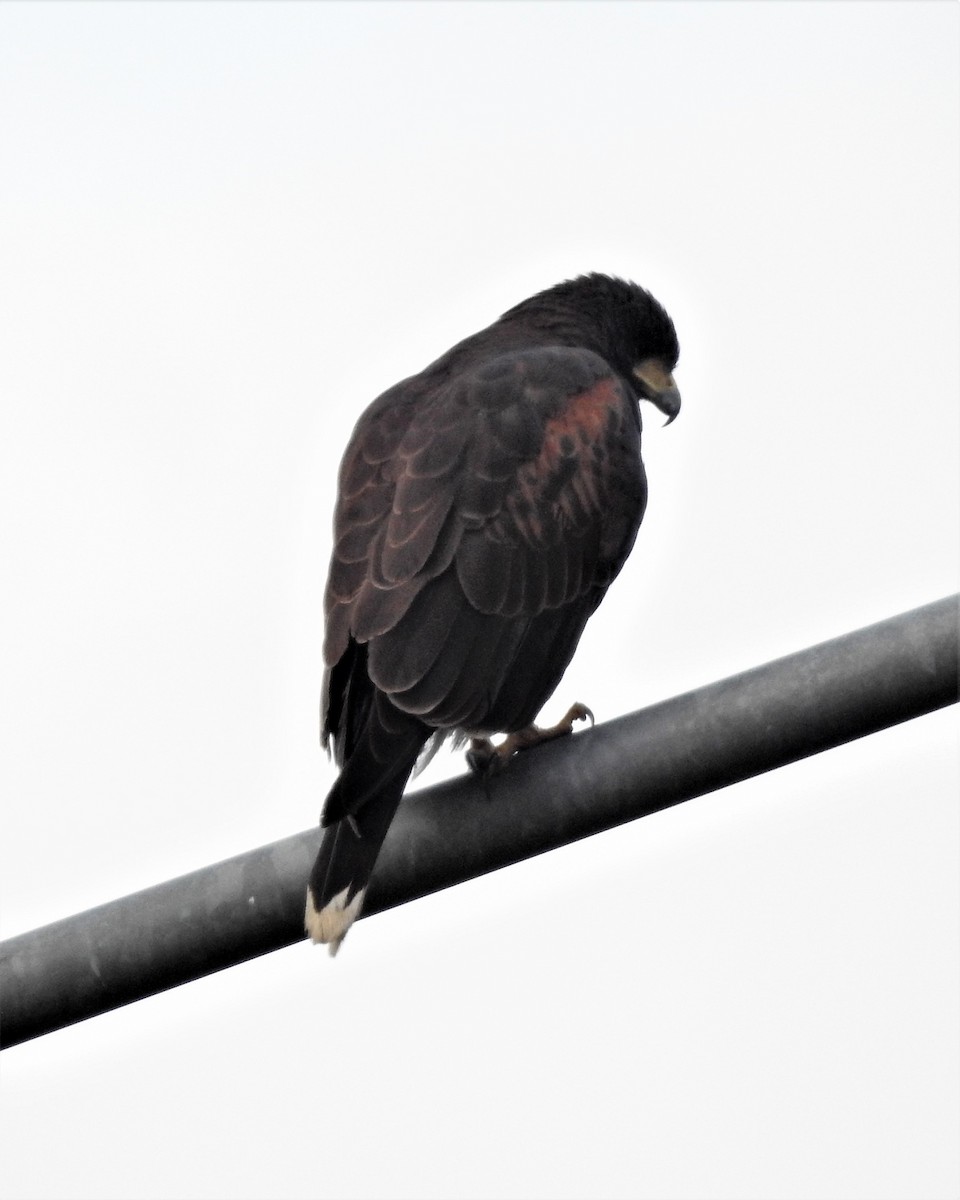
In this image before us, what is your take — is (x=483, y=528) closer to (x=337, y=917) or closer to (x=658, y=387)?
(x=337, y=917)

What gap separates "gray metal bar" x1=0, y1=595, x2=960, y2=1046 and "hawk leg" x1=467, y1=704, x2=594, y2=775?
0.63 m

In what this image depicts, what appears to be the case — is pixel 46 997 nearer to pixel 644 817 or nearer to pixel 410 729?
pixel 644 817

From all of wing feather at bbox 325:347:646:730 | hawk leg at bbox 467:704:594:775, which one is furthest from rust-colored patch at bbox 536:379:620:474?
hawk leg at bbox 467:704:594:775

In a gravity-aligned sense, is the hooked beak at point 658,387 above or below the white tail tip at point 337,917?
above

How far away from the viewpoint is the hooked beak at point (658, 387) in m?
7.34

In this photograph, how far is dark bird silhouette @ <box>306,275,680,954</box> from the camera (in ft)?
16.4

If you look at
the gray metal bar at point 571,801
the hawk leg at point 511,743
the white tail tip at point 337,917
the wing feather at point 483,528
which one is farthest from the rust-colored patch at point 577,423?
the gray metal bar at point 571,801

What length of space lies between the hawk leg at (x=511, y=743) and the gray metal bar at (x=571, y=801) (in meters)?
0.63

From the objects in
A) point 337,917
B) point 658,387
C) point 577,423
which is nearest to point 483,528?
point 577,423

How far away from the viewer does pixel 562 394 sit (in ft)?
19.3

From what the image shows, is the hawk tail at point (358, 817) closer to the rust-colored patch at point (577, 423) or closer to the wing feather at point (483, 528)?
the wing feather at point (483, 528)

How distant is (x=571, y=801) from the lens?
3.65 metres

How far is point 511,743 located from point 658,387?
2438 millimetres

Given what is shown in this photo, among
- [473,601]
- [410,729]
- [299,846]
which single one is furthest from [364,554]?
[299,846]
